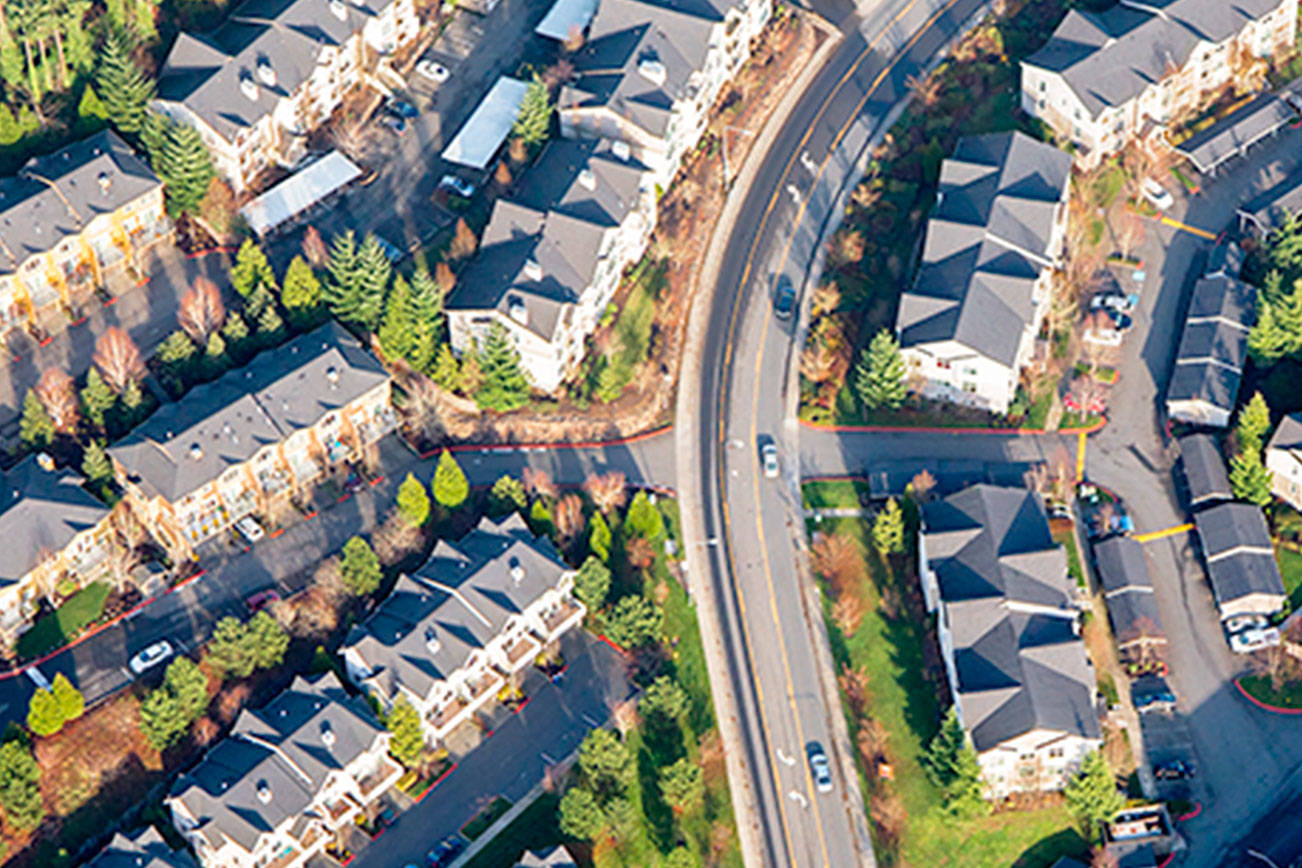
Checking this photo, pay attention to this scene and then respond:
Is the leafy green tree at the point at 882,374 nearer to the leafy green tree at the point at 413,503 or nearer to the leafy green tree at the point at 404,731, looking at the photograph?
the leafy green tree at the point at 413,503

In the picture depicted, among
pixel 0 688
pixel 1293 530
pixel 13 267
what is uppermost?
pixel 13 267

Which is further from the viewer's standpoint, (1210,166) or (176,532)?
(1210,166)

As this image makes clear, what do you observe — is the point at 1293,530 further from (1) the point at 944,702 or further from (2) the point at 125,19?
(2) the point at 125,19

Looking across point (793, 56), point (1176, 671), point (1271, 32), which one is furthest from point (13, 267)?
point (1271, 32)

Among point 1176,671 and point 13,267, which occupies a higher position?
point 13,267

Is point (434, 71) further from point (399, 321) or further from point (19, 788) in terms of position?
point (19, 788)

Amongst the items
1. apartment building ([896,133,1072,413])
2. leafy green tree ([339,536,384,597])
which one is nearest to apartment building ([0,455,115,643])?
leafy green tree ([339,536,384,597])

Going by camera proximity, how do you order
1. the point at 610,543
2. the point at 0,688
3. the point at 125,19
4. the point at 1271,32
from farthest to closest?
the point at 1271,32 < the point at 125,19 < the point at 610,543 < the point at 0,688
